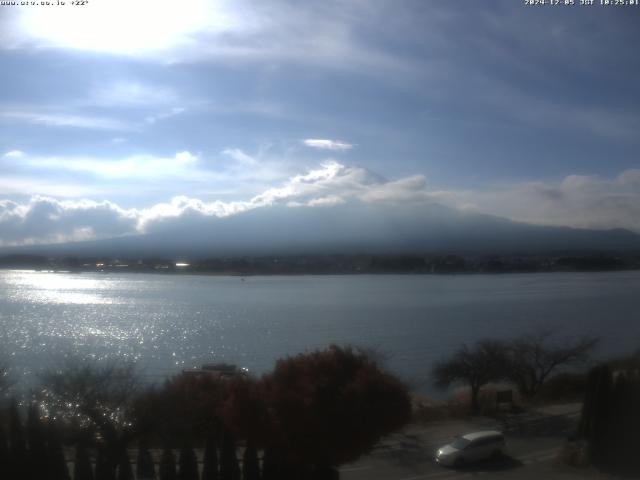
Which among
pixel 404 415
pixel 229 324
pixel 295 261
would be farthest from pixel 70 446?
pixel 295 261

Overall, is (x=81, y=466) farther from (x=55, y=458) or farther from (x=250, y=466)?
(x=250, y=466)

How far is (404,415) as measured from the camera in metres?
8.62

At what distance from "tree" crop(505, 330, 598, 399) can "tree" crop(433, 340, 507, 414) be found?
1.64 feet

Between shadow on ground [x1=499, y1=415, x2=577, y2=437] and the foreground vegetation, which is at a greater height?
the foreground vegetation

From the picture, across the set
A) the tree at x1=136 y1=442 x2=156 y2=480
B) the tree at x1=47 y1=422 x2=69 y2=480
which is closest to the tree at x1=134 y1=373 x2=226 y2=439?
the tree at x1=136 y1=442 x2=156 y2=480

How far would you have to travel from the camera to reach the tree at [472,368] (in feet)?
55.3

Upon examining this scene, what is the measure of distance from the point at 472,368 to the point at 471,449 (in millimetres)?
7315

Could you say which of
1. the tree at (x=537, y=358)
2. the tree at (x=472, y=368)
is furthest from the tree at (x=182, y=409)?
the tree at (x=537, y=358)

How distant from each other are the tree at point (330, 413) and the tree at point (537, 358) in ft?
31.4

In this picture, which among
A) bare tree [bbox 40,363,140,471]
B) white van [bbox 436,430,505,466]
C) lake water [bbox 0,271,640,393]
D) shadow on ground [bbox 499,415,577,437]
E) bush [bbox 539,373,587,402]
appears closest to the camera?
bare tree [bbox 40,363,140,471]

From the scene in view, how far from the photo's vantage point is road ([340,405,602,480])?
9.46 m

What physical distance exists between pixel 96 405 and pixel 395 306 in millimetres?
24662

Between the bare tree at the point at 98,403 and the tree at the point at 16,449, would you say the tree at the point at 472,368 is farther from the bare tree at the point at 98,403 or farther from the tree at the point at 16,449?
the tree at the point at 16,449

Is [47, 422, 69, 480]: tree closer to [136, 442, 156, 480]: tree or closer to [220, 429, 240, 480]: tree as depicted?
[136, 442, 156, 480]: tree
